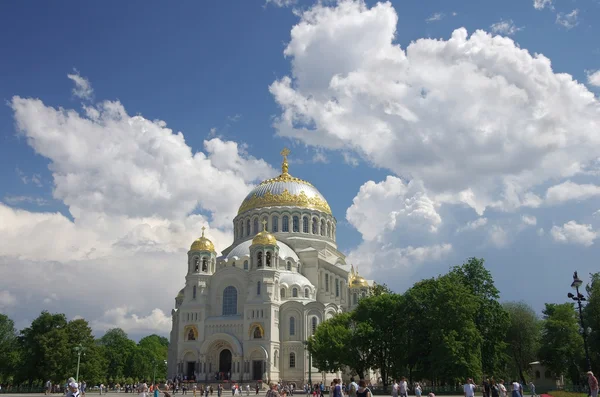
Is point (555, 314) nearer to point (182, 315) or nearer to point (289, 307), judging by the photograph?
point (289, 307)

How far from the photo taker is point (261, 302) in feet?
177

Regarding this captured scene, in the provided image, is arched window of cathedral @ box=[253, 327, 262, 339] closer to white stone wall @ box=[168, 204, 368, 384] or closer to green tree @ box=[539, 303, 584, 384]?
white stone wall @ box=[168, 204, 368, 384]

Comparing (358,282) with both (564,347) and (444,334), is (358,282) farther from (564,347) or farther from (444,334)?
(444,334)

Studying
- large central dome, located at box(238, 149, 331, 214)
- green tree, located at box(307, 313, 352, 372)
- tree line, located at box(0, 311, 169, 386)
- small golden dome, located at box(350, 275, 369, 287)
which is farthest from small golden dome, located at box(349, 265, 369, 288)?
tree line, located at box(0, 311, 169, 386)

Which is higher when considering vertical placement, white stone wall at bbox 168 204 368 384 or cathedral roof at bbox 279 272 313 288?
cathedral roof at bbox 279 272 313 288

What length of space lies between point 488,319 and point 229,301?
86.1ft

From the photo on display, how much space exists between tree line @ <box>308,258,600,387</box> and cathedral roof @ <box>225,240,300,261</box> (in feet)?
45.5

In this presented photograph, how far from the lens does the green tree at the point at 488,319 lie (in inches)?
1625

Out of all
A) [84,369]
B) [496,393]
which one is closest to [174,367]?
[84,369]

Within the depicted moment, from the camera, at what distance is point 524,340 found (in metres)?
53.2

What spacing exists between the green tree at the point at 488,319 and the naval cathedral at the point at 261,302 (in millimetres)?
15861

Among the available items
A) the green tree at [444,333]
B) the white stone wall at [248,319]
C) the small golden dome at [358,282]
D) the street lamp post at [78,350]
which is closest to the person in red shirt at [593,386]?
the green tree at [444,333]

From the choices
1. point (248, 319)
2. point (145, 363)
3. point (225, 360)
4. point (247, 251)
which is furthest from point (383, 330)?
point (145, 363)

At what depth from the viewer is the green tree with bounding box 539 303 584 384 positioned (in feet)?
146
